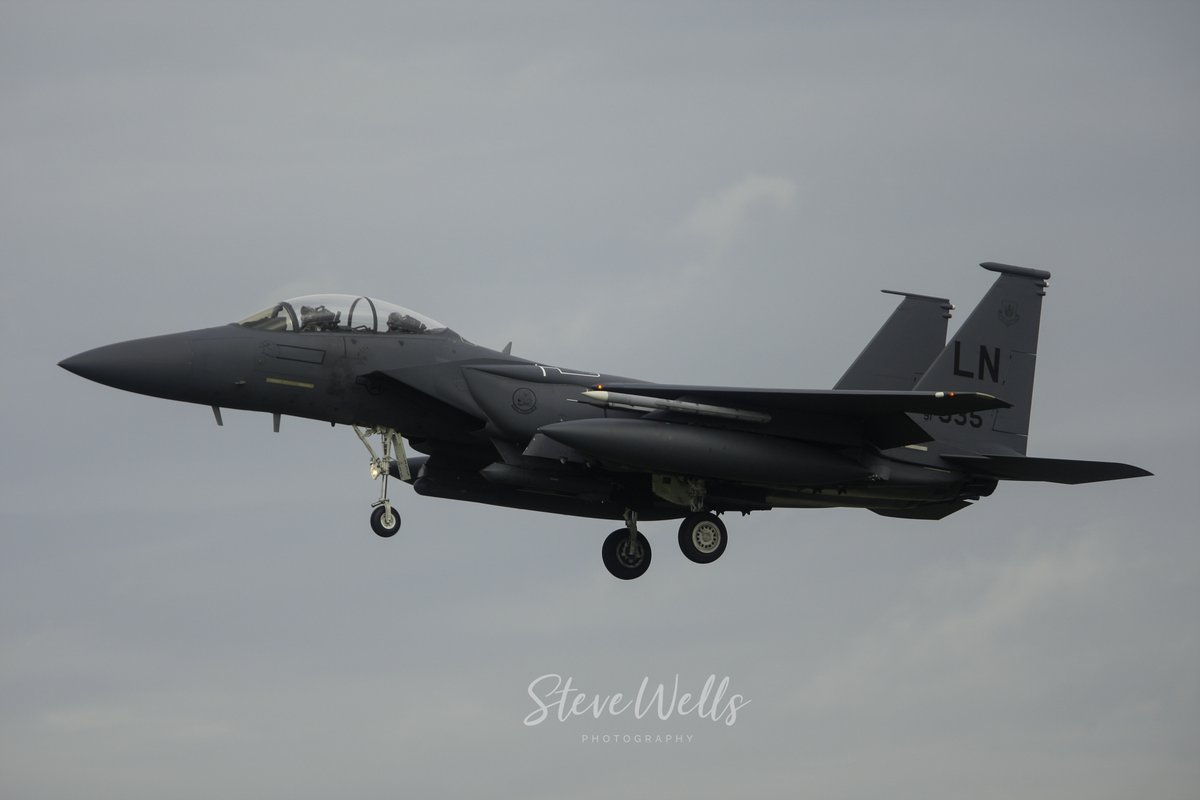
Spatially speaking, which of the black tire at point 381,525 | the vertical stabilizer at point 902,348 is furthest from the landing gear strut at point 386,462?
the vertical stabilizer at point 902,348

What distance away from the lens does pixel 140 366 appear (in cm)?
1991

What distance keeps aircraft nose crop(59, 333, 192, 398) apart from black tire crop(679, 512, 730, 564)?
21.5ft

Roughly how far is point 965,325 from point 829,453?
A: 10.0ft

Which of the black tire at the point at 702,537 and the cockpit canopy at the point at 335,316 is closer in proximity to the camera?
the cockpit canopy at the point at 335,316

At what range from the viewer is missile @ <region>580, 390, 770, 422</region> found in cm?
2036

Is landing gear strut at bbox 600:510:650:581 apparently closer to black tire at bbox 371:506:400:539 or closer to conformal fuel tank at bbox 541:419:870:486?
conformal fuel tank at bbox 541:419:870:486

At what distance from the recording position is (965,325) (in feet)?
73.9

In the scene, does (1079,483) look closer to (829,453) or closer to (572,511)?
(829,453)

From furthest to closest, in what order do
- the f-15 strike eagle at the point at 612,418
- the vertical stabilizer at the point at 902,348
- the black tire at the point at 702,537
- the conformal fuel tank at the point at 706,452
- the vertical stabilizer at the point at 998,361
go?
the vertical stabilizer at the point at 902,348 → the vertical stabilizer at the point at 998,361 → the black tire at the point at 702,537 → the f-15 strike eagle at the point at 612,418 → the conformal fuel tank at the point at 706,452

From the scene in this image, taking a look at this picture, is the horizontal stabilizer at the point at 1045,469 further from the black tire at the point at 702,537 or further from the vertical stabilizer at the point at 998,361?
the black tire at the point at 702,537

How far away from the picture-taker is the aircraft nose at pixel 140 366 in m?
19.8

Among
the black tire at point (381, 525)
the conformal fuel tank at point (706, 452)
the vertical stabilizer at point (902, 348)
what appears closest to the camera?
the conformal fuel tank at point (706, 452)

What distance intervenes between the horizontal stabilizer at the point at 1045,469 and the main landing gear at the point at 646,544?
3207 millimetres

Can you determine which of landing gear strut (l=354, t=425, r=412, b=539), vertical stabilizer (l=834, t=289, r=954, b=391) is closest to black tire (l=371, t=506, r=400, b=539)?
landing gear strut (l=354, t=425, r=412, b=539)
